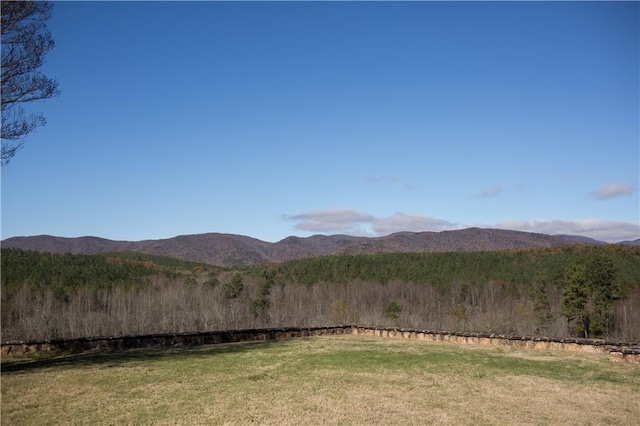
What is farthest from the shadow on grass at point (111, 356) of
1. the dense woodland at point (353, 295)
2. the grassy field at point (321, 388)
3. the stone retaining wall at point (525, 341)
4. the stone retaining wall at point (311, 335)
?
the dense woodland at point (353, 295)

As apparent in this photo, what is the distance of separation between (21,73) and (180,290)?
5183 centimetres

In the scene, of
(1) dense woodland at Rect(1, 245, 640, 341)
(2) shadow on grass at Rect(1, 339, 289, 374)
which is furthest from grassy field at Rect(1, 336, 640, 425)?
(1) dense woodland at Rect(1, 245, 640, 341)

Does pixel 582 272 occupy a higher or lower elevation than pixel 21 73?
lower

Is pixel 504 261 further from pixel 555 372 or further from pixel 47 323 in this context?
pixel 555 372

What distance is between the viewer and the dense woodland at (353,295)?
142 feet

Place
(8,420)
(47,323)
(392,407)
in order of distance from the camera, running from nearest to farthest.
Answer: (8,420)
(392,407)
(47,323)

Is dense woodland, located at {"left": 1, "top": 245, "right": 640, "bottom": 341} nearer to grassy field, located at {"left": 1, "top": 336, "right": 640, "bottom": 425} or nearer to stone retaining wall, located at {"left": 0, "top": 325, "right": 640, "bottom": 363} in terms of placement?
stone retaining wall, located at {"left": 0, "top": 325, "right": 640, "bottom": 363}

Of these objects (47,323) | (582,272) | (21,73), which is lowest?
(47,323)

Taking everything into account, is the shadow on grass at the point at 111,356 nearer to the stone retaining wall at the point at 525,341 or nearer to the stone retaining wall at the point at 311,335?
→ the stone retaining wall at the point at 311,335

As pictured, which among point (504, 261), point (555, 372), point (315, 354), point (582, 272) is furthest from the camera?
point (504, 261)

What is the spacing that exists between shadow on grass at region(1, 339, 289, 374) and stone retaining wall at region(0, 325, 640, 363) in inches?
15.0

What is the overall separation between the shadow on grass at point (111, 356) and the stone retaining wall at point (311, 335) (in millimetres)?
380

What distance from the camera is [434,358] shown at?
45.3ft

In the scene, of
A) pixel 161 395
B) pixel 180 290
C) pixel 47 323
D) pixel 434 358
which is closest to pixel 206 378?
pixel 161 395
